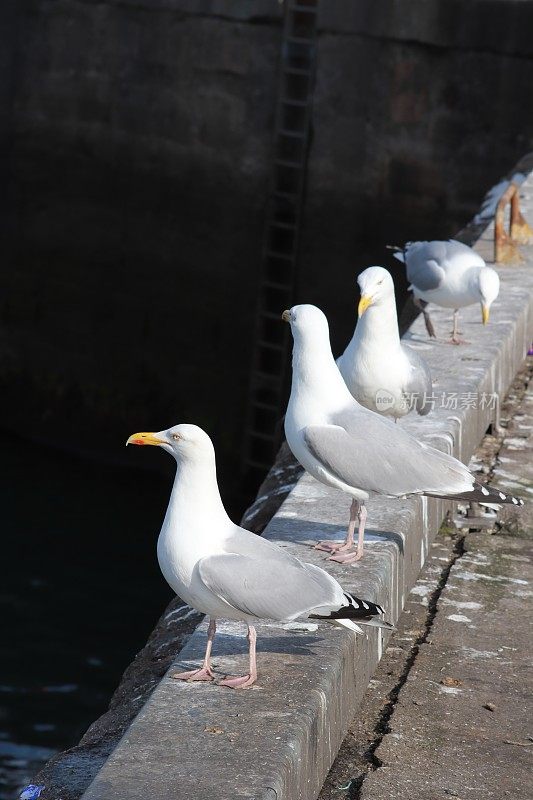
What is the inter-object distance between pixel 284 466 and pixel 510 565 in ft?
3.89

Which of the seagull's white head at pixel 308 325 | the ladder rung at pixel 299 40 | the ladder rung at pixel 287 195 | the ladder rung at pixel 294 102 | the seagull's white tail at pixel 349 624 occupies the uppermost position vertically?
the ladder rung at pixel 299 40

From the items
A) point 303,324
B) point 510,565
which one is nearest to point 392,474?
point 303,324

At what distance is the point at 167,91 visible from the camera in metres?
14.4

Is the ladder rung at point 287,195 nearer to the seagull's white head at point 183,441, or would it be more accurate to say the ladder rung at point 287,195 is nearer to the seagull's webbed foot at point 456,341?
the seagull's webbed foot at point 456,341

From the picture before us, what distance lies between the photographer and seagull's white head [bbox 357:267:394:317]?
475 centimetres

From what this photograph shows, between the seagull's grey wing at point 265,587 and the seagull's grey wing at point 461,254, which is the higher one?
the seagull's grey wing at point 461,254

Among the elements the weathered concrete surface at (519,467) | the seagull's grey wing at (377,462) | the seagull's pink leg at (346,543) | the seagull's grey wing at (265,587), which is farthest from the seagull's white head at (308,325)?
the weathered concrete surface at (519,467)

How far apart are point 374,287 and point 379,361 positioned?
0.26 m

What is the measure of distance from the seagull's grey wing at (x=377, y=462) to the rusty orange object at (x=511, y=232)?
3.69 metres

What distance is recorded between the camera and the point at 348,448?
397 centimetres

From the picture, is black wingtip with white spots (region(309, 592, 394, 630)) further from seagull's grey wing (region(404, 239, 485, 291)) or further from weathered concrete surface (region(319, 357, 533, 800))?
seagull's grey wing (region(404, 239, 485, 291))

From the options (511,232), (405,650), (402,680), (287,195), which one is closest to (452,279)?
(511,232)

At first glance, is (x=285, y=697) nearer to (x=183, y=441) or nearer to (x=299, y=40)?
(x=183, y=441)

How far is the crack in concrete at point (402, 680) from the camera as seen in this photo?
11.3 ft
